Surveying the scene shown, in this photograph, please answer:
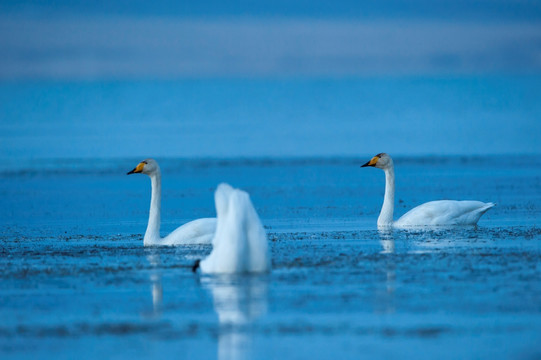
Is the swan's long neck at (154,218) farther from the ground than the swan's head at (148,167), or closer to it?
closer to it

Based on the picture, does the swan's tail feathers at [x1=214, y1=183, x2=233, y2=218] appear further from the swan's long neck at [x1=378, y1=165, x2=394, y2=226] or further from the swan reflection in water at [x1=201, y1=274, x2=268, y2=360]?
the swan's long neck at [x1=378, y1=165, x2=394, y2=226]

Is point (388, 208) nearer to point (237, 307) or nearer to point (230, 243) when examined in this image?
point (230, 243)

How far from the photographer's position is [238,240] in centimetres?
1065

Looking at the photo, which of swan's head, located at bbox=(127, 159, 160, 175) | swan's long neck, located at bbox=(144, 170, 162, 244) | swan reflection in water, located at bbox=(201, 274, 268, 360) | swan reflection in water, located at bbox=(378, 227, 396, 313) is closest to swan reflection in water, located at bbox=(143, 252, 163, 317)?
swan reflection in water, located at bbox=(201, 274, 268, 360)

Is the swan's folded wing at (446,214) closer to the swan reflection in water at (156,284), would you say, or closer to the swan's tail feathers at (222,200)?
the swan reflection in water at (156,284)

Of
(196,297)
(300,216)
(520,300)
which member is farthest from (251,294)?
(300,216)

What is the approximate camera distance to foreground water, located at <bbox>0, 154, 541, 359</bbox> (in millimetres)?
7578

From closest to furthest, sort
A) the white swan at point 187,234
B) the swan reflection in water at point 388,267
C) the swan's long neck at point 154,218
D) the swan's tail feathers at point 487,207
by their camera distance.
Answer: the swan reflection in water at point 388,267 < the white swan at point 187,234 < the swan's long neck at point 154,218 < the swan's tail feathers at point 487,207

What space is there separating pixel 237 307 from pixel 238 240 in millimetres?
1838

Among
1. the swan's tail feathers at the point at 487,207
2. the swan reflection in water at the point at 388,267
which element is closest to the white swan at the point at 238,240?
the swan reflection in water at the point at 388,267

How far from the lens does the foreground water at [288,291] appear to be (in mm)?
7578

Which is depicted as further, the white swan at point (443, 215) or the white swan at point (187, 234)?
the white swan at point (443, 215)

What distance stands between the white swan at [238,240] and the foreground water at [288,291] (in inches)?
9.7

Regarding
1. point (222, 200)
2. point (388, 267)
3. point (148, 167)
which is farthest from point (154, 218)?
point (388, 267)
